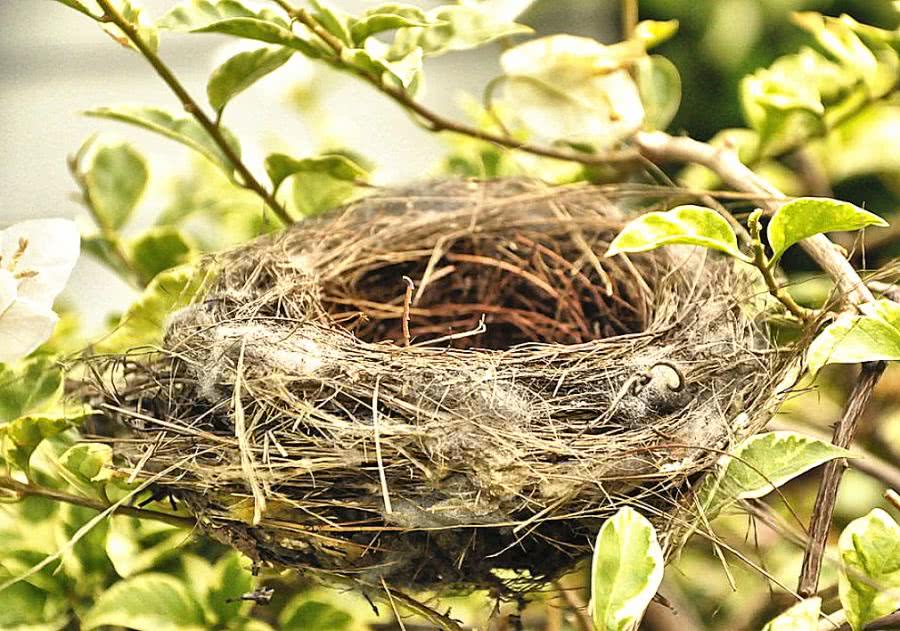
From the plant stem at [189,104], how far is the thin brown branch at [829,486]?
435 mm

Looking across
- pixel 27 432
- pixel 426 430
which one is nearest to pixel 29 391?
pixel 27 432

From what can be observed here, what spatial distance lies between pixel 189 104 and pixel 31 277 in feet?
0.56

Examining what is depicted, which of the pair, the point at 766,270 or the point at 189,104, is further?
the point at 189,104

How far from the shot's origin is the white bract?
79cm

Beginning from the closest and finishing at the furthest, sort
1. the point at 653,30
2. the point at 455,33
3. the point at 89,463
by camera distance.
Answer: the point at 89,463 < the point at 455,33 < the point at 653,30

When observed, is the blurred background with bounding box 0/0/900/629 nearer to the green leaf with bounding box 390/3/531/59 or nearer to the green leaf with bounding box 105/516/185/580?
the green leaf with bounding box 390/3/531/59

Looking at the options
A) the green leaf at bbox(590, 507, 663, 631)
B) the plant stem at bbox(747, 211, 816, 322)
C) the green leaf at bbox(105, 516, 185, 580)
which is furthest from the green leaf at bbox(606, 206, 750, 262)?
the green leaf at bbox(105, 516, 185, 580)

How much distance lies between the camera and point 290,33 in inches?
25.2

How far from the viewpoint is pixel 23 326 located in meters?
0.57

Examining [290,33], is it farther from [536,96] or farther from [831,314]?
[831,314]

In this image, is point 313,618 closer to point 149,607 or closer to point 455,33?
point 149,607

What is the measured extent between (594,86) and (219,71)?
0.96 ft

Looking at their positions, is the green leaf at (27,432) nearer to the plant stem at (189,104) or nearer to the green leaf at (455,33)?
the plant stem at (189,104)

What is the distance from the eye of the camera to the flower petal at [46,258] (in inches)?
22.7
